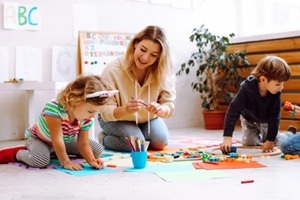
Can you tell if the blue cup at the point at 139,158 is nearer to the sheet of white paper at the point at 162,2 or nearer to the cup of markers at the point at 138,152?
the cup of markers at the point at 138,152

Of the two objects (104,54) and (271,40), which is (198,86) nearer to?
(271,40)

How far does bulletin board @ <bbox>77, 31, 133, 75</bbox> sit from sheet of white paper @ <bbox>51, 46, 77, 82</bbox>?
0.22ft

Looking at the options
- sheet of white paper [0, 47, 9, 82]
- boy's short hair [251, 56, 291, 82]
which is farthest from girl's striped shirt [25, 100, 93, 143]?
sheet of white paper [0, 47, 9, 82]

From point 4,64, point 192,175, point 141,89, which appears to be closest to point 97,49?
point 4,64

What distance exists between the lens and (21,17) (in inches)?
98.8

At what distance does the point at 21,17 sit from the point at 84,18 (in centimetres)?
41

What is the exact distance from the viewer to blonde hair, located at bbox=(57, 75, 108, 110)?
141 centimetres

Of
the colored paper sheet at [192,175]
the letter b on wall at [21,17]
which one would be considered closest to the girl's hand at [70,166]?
the colored paper sheet at [192,175]

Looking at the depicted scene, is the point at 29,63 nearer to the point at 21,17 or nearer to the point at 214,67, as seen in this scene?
the point at 21,17

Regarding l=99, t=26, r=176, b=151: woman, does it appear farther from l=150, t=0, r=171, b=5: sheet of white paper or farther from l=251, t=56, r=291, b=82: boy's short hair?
l=150, t=0, r=171, b=5: sheet of white paper

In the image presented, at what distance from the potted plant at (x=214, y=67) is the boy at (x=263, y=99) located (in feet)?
3.45

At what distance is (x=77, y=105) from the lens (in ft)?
4.70

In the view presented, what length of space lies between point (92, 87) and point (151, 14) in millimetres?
1717

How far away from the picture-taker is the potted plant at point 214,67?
308 cm
